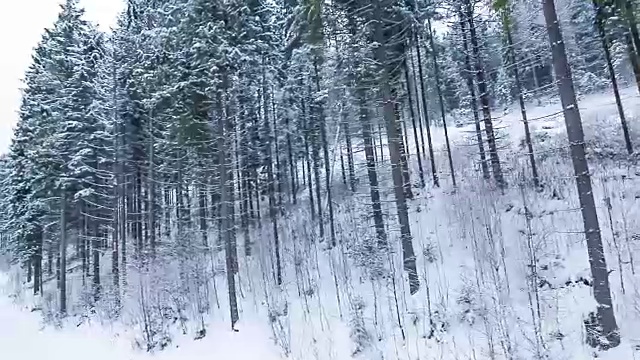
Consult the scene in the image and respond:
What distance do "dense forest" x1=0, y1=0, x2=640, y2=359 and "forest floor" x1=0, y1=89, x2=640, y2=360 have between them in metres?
0.07

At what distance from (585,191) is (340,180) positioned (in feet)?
80.6

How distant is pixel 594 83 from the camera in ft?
118

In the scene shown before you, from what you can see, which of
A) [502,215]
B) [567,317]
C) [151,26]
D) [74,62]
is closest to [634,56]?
[502,215]

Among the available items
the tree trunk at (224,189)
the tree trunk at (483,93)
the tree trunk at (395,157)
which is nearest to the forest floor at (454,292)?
the tree trunk at (395,157)

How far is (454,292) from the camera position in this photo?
9.62 metres

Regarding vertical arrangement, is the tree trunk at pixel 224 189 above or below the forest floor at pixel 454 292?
above

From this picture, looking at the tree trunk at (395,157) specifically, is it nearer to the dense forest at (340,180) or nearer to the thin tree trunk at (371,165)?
the dense forest at (340,180)

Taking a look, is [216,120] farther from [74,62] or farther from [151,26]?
[74,62]

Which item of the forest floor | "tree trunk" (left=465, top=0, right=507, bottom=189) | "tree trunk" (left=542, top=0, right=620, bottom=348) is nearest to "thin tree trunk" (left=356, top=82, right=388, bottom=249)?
the forest floor

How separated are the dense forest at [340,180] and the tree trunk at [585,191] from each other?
31 millimetres

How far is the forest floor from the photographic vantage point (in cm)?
793

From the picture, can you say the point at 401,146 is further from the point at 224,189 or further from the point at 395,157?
the point at 224,189

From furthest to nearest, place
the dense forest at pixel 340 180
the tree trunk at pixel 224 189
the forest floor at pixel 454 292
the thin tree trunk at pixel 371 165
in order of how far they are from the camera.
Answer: the tree trunk at pixel 224 189 → the thin tree trunk at pixel 371 165 → the dense forest at pixel 340 180 → the forest floor at pixel 454 292

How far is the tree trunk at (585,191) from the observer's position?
711 cm
